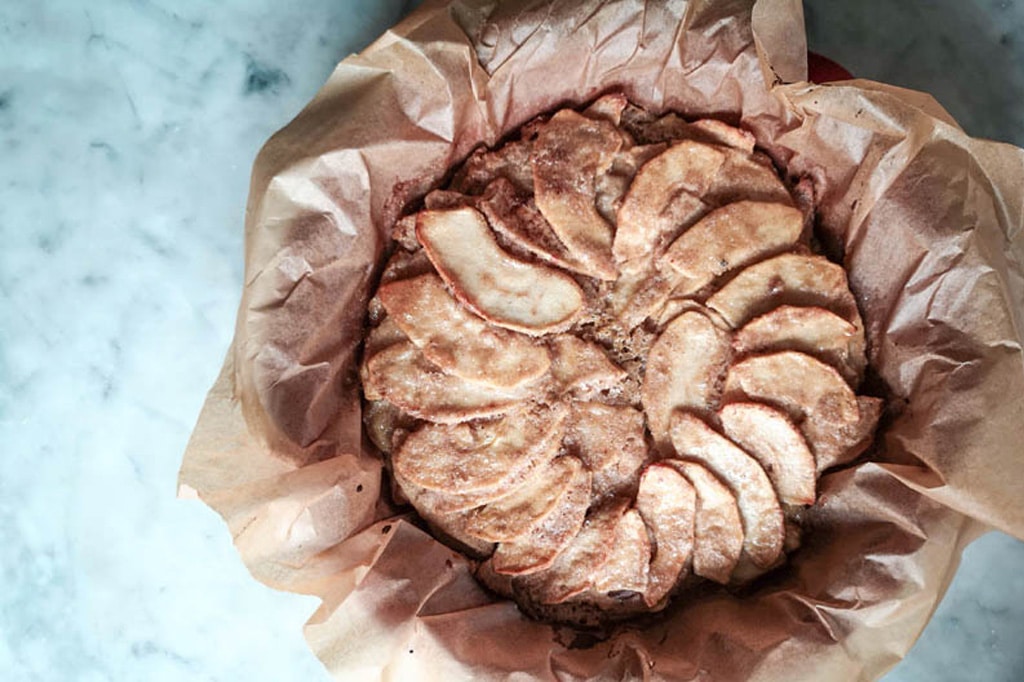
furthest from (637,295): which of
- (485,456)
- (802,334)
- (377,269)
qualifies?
(377,269)

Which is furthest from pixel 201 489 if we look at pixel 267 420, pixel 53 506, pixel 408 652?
pixel 53 506

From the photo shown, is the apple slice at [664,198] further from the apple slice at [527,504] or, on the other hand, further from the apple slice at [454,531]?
the apple slice at [454,531]

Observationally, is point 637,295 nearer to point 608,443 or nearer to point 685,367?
point 685,367

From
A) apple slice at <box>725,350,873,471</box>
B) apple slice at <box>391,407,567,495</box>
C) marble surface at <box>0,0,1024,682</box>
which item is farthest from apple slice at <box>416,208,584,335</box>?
marble surface at <box>0,0,1024,682</box>

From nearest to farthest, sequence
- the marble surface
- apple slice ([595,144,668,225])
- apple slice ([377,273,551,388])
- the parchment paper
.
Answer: the parchment paper, apple slice ([377,273,551,388]), apple slice ([595,144,668,225]), the marble surface

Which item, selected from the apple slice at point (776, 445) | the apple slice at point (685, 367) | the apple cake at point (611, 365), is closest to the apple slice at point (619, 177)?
the apple cake at point (611, 365)

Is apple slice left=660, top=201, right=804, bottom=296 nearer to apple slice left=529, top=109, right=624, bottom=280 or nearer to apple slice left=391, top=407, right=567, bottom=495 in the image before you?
apple slice left=529, top=109, right=624, bottom=280

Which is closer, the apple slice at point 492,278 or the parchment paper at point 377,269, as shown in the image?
the parchment paper at point 377,269
